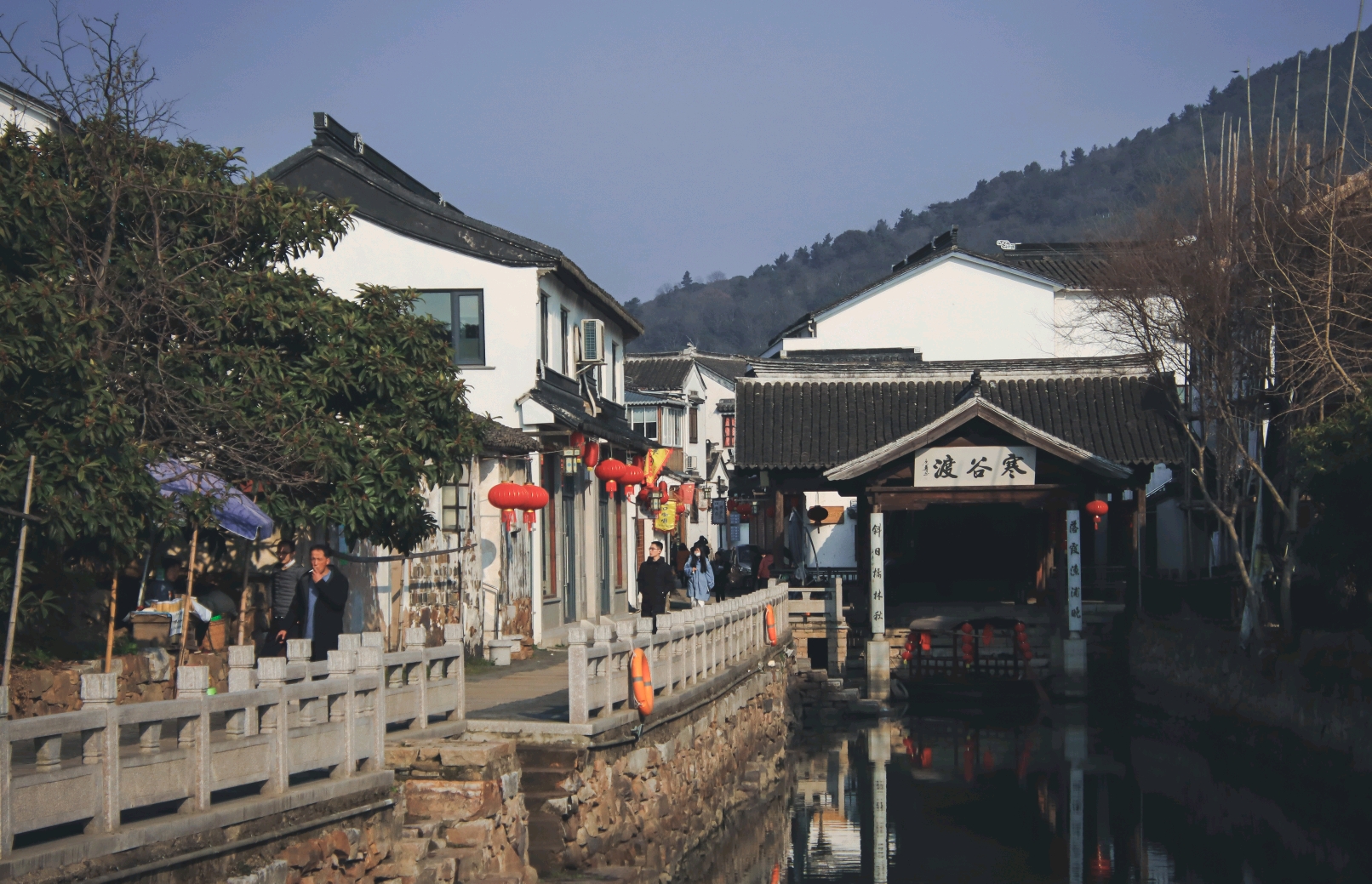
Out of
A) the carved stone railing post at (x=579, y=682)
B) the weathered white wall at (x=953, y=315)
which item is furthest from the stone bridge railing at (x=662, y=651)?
the weathered white wall at (x=953, y=315)

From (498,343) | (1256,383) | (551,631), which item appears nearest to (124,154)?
(498,343)

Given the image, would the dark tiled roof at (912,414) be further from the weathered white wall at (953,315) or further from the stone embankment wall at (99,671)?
the stone embankment wall at (99,671)

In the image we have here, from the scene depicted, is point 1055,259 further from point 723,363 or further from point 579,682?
point 579,682

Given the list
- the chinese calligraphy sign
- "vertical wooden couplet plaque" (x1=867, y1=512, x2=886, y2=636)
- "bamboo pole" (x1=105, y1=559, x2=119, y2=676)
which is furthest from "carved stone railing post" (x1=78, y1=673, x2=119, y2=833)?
the chinese calligraphy sign

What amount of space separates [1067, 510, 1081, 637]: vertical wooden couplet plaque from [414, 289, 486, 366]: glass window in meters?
11.9

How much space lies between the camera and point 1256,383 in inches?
917

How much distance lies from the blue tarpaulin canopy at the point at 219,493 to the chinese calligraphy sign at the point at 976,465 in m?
Answer: 15.1

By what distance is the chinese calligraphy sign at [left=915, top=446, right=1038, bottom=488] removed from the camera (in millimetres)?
25953

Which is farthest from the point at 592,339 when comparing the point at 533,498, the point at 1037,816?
the point at 1037,816

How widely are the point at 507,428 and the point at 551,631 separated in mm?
4055

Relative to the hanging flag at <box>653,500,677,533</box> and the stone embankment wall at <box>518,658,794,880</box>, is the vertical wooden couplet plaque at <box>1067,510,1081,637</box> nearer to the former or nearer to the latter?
the hanging flag at <box>653,500,677,533</box>

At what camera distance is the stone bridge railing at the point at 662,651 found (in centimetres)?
1182

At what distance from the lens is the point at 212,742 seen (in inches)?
316

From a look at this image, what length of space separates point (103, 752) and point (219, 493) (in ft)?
20.4
